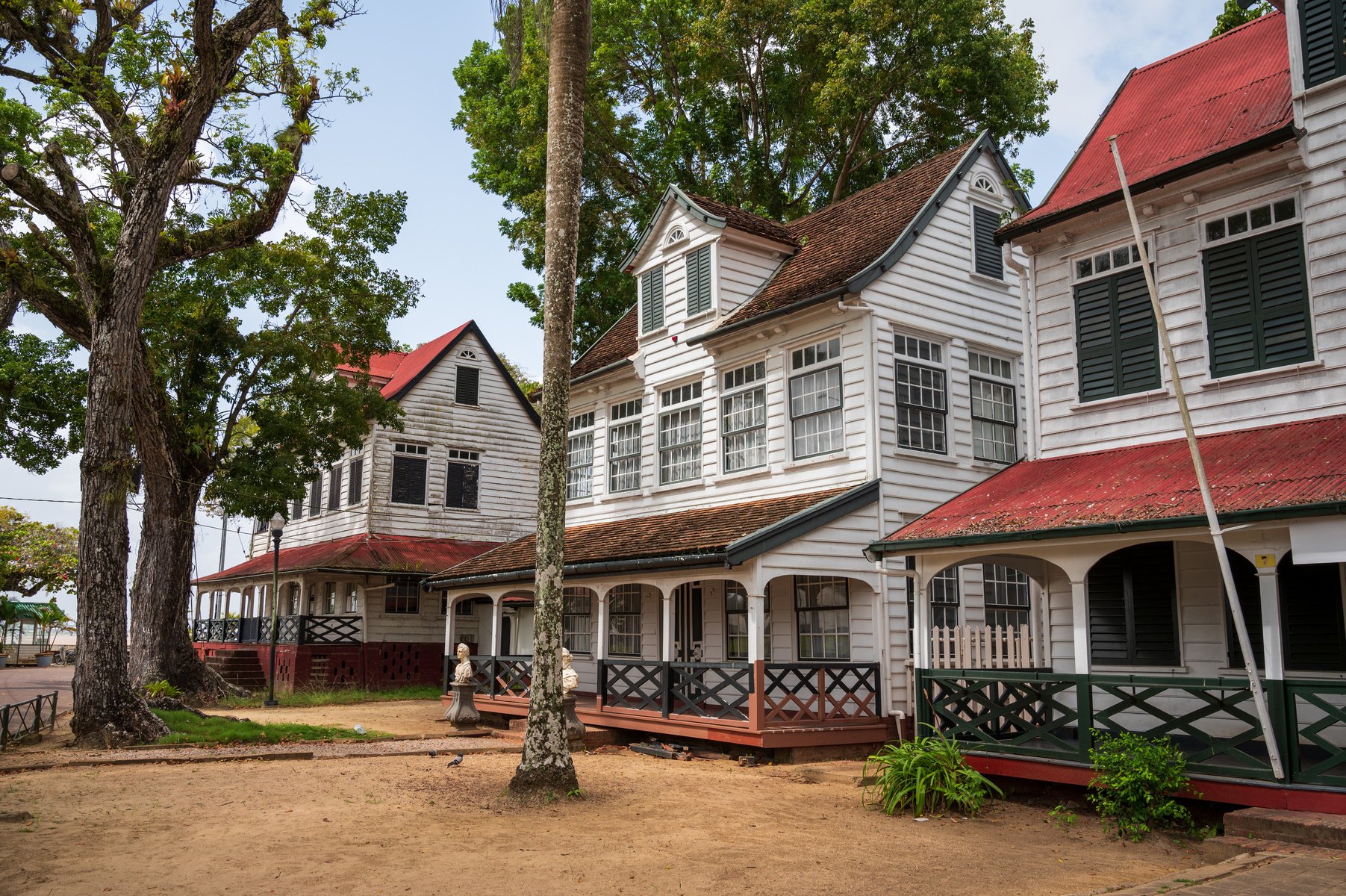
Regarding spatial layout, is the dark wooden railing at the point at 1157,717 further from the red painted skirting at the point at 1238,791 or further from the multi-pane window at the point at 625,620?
the multi-pane window at the point at 625,620

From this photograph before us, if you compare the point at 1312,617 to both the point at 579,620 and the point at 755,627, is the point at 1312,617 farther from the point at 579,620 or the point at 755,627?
the point at 579,620

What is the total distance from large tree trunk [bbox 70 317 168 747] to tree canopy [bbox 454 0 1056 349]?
1466 cm

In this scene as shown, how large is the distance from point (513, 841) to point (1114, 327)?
9.27 metres

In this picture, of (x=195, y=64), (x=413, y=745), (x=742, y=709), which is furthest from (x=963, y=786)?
(x=195, y=64)

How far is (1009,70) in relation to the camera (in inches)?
1062

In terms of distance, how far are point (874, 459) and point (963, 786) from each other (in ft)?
21.2

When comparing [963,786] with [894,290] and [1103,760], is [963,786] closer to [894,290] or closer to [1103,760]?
[1103,760]

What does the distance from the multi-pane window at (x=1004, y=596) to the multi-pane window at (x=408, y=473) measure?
18.7 meters

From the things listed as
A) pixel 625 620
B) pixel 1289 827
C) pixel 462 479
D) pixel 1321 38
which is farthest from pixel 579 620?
pixel 1321 38

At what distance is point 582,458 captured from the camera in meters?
23.8

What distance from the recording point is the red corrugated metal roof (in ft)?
102

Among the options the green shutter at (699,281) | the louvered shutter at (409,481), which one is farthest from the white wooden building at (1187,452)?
the louvered shutter at (409,481)

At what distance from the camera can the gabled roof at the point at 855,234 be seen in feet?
55.8

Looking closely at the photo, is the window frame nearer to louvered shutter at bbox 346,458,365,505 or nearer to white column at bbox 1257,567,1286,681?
white column at bbox 1257,567,1286,681
